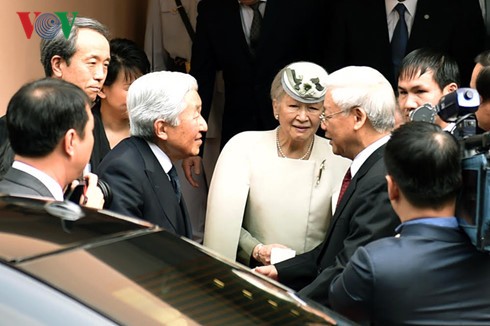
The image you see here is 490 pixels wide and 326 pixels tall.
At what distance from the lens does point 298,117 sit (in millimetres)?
5285

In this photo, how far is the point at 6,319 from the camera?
2322mm

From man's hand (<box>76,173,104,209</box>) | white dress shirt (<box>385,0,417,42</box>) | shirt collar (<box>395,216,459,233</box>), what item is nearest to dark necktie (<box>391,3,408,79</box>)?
white dress shirt (<box>385,0,417,42</box>)

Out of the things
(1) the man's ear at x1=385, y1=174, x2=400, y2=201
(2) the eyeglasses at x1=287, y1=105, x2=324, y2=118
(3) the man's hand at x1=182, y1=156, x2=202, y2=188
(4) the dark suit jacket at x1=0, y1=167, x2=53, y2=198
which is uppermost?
(2) the eyeglasses at x1=287, y1=105, x2=324, y2=118

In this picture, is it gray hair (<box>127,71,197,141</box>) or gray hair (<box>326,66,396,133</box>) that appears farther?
gray hair (<box>127,71,197,141</box>)

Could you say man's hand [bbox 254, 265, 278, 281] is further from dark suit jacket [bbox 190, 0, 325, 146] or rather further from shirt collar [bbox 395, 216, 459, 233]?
dark suit jacket [bbox 190, 0, 325, 146]

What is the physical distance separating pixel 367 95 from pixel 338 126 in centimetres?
20

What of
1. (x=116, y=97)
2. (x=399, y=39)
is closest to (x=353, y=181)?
(x=116, y=97)

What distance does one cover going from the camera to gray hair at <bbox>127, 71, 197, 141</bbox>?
467 cm

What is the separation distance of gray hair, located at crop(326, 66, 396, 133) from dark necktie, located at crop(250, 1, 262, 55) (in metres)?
2.09

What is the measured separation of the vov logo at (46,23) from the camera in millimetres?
5309

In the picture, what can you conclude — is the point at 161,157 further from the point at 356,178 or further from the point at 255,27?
the point at 255,27

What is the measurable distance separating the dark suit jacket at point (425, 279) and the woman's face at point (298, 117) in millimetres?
1959

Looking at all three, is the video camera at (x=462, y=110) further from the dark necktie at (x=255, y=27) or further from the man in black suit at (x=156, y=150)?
the dark necktie at (x=255, y=27)

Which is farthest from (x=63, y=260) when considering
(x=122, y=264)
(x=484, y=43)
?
(x=484, y=43)
